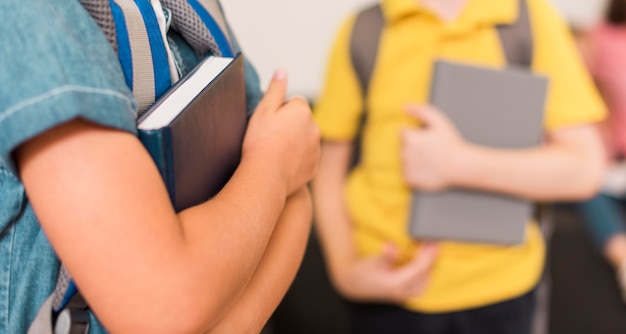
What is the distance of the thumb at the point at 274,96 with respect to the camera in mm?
547

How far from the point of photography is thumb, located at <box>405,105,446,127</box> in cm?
101

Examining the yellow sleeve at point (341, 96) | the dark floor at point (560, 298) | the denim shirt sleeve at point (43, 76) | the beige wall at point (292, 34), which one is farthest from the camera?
the beige wall at point (292, 34)

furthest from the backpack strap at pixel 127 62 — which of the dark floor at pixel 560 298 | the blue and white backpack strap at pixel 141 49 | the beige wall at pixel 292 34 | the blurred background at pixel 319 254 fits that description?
the beige wall at pixel 292 34

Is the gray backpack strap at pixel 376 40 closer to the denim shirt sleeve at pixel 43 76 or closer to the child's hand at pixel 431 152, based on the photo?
the child's hand at pixel 431 152

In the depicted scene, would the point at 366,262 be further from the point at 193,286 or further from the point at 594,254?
the point at 594,254

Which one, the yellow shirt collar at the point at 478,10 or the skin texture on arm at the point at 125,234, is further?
the yellow shirt collar at the point at 478,10

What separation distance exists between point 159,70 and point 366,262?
0.68m

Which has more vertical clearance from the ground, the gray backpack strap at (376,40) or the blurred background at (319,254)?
the gray backpack strap at (376,40)

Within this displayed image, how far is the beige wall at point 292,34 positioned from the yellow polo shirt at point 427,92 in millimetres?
1015

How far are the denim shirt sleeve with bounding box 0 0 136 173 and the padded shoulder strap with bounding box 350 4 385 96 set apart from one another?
0.74 m

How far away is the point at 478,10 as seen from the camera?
3.37 feet

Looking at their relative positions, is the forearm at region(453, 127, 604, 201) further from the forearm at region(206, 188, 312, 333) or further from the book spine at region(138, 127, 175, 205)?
the book spine at region(138, 127, 175, 205)

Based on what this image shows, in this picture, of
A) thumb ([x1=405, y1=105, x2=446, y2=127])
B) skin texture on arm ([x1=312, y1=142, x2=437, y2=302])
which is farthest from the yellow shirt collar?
skin texture on arm ([x1=312, y1=142, x2=437, y2=302])

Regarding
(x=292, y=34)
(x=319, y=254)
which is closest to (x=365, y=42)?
(x=319, y=254)
